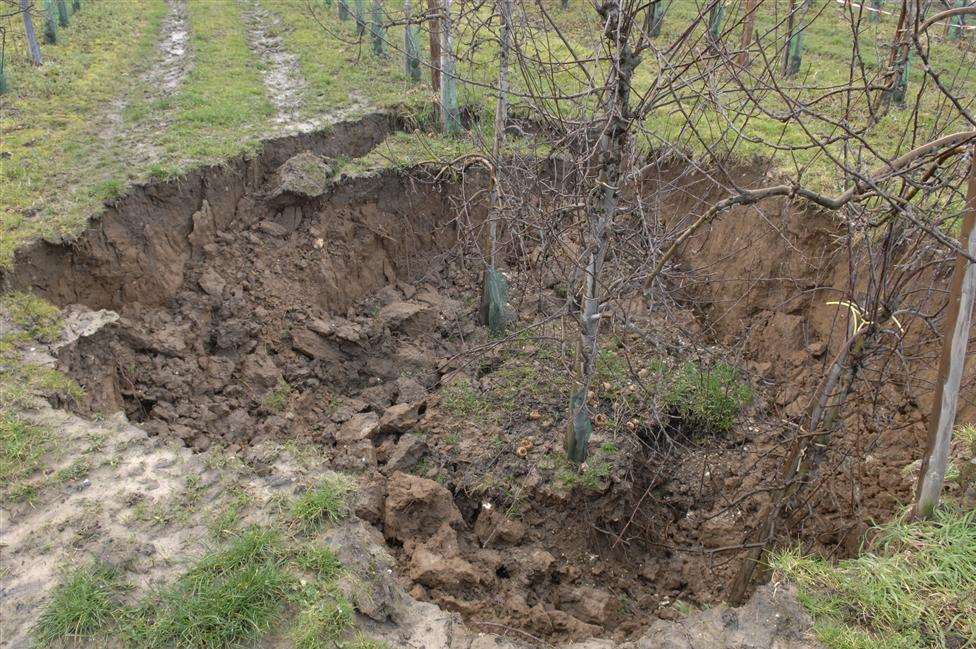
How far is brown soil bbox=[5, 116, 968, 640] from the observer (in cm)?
496

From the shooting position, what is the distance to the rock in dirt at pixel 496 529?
5.25 m

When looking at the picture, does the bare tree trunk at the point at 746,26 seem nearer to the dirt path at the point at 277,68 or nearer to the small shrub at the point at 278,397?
the small shrub at the point at 278,397

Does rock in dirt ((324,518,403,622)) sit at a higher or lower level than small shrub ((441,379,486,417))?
higher

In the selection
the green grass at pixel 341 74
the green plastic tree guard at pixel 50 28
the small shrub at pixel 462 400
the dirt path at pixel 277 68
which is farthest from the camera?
the green plastic tree guard at pixel 50 28

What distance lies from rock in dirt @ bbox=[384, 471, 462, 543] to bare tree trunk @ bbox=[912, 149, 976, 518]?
3.16 meters

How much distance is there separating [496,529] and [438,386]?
2181mm

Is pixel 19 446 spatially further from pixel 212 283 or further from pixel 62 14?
pixel 62 14

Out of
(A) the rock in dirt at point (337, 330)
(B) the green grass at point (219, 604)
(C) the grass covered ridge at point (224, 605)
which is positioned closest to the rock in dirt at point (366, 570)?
(C) the grass covered ridge at point (224, 605)

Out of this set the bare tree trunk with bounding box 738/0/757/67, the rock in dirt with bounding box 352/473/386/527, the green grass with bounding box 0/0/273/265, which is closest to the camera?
the bare tree trunk with bounding box 738/0/757/67

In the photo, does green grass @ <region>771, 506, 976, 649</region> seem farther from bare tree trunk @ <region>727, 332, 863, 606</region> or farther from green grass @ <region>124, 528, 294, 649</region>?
green grass @ <region>124, 528, 294, 649</region>

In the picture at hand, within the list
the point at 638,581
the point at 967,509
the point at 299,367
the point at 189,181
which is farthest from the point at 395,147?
the point at 967,509

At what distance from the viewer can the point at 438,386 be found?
23.4ft

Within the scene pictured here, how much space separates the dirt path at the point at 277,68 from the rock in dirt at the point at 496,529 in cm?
624

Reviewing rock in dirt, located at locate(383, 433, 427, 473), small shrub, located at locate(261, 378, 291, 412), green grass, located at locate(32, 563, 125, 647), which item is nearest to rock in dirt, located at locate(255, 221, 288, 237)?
small shrub, located at locate(261, 378, 291, 412)
